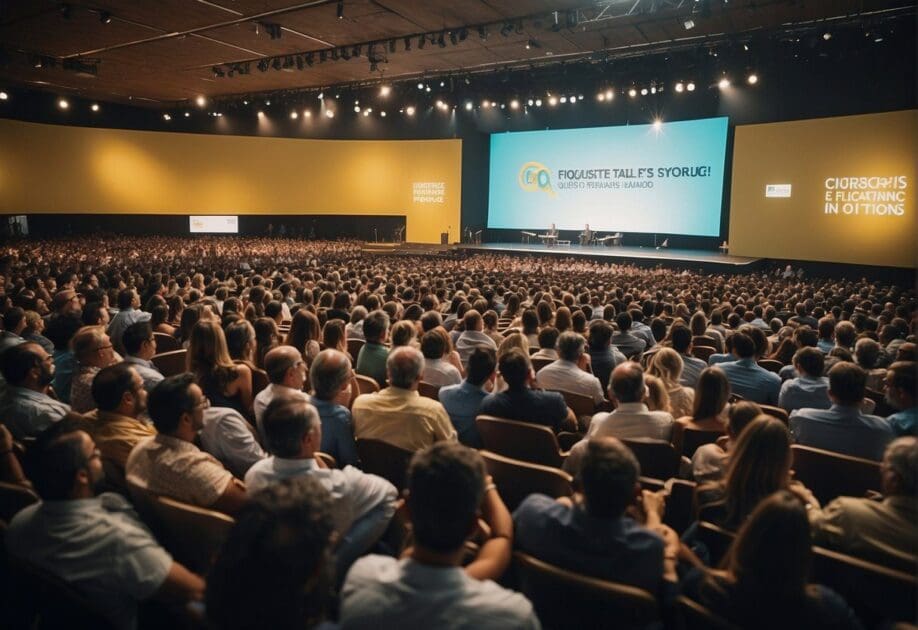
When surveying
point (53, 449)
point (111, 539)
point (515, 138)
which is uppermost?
point (515, 138)

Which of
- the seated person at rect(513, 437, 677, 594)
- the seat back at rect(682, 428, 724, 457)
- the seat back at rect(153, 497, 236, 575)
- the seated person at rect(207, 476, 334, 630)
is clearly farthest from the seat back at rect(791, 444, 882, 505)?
the seat back at rect(153, 497, 236, 575)

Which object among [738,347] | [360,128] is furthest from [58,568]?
[360,128]

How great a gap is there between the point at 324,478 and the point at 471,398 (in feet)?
5.28

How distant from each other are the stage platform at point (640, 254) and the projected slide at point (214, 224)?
991 centimetres

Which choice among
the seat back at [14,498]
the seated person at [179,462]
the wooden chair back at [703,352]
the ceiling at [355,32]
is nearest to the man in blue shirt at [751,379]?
the wooden chair back at [703,352]

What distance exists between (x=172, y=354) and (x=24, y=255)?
38.5 ft

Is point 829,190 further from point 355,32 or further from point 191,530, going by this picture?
point 191,530

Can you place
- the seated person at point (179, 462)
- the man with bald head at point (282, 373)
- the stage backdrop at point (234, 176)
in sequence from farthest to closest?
1. the stage backdrop at point (234, 176)
2. the man with bald head at point (282, 373)
3. the seated person at point (179, 462)

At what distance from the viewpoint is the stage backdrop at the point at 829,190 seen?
14.1 metres

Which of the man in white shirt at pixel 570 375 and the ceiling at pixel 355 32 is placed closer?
the man in white shirt at pixel 570 375

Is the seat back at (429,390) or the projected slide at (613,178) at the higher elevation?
the projected slide at (613,178)

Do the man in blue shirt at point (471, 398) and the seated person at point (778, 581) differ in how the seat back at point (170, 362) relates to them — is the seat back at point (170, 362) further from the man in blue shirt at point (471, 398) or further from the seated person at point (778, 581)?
the seated person at point (778, 581)

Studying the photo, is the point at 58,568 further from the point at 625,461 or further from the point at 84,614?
the point at 625,461

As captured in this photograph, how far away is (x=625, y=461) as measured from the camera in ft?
6.16
